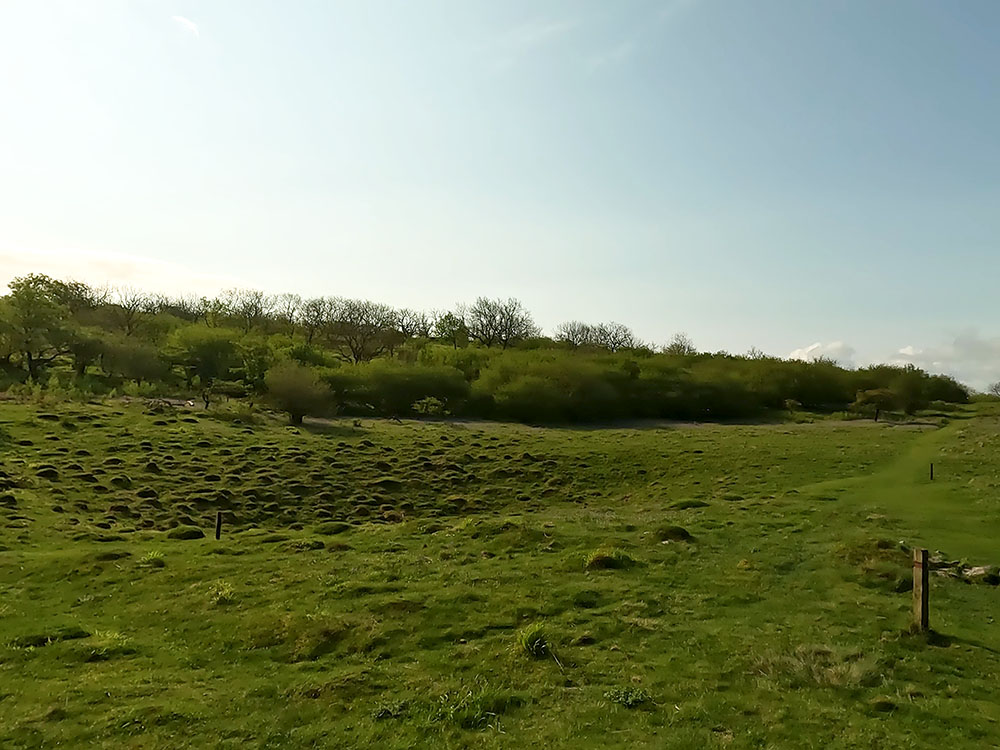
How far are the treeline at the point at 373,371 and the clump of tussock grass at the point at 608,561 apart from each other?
46407mm

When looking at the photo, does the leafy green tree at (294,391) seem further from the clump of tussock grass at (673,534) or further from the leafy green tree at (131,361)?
the clump of tussock grass at (673,534)

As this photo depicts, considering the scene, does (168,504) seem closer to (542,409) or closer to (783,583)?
(783,583)

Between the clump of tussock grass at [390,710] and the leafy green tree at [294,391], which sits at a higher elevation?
the leafy green tree at [294,391]

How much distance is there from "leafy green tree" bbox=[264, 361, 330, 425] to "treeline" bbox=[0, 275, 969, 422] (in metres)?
0.11

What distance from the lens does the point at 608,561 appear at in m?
16.6

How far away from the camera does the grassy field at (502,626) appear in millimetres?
8812

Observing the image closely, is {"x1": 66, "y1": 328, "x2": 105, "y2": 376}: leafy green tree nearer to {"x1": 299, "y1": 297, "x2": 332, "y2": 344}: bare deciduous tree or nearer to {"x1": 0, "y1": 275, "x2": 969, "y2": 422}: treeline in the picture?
{"x1": 0, "y1": 275, "x2": 969, "y2": 422}: treeline

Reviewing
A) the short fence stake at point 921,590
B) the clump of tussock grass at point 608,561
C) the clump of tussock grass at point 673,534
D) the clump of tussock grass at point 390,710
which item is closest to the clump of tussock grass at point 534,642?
the clump of tussock grass at point 390,710

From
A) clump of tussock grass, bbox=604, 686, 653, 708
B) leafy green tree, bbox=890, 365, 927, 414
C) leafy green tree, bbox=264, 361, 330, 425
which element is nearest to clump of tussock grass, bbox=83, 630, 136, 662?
clump of tussock grass, bbox=604, 686, 653, 708

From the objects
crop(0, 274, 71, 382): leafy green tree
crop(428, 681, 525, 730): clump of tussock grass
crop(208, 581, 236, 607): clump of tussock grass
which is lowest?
crop(208, 581, 236, 607): clump of tussock grass

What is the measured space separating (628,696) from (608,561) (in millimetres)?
7278

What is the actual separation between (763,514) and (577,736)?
731 inches

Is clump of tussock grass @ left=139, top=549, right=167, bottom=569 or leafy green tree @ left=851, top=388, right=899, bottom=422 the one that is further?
leafy green tree @ left=851, top=388, right=899, bottom=422

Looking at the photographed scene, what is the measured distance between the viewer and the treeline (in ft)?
219
